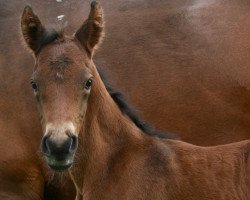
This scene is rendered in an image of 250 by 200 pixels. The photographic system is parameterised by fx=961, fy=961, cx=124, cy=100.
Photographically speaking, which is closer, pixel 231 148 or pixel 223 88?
pixel 231 148

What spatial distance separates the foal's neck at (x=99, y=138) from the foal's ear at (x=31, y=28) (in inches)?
19.0

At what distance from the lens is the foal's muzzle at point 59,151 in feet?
20.5

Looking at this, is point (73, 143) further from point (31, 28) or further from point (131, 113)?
point (31, 28)

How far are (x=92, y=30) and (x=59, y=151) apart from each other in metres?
1.13

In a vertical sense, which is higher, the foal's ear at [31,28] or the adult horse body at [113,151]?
the foal's ear at [31,28]

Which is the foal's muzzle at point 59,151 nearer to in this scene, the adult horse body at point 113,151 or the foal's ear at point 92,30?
the adult horse body at point 113,151

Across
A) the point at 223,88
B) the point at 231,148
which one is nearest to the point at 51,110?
the point at 231,148

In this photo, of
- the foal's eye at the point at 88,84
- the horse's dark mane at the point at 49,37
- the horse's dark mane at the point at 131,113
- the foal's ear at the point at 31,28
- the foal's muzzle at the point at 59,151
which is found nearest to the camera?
the foal's muzzle at the point at 59,151

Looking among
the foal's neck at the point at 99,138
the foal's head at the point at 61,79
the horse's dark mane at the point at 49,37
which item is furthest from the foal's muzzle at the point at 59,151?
the horse's dark mane at the point at 49,37

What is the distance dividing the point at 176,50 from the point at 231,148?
125 cm

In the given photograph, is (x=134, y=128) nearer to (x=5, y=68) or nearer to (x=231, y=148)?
(x=231, y=148)

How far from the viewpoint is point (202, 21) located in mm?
8180

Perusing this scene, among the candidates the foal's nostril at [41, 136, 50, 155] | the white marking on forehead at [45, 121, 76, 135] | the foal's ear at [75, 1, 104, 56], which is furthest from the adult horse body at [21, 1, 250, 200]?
the foal's nostril at [41, 136, 50, 155]

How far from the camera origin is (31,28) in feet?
23.0
